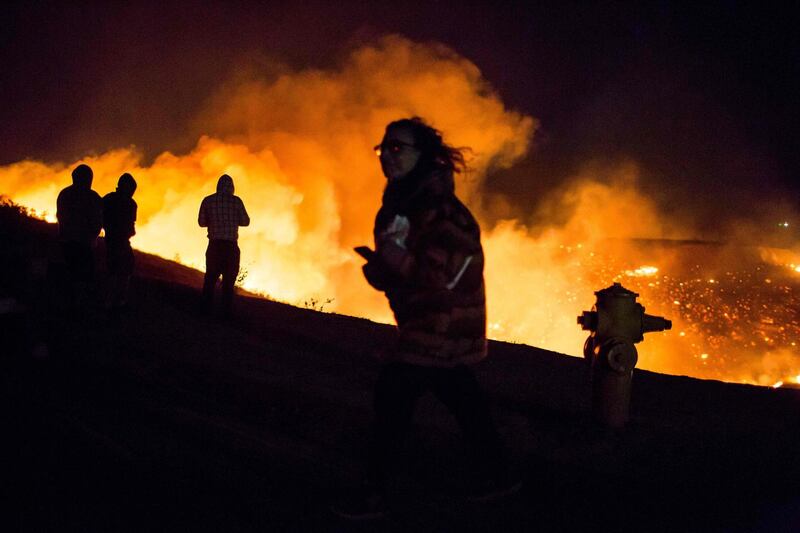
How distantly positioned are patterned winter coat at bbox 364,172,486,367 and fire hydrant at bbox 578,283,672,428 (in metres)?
1.85

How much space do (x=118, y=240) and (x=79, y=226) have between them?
582mm

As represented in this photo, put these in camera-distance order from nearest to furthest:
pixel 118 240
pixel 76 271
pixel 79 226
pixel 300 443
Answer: pixel 300 443 → pixel 79 226 → pixel 76 271 → pixel 118 240

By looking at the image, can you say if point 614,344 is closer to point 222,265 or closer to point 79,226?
point 222,265

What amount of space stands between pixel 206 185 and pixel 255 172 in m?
2.28

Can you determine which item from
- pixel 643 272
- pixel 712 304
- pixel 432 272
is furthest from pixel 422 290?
pixel 643 272

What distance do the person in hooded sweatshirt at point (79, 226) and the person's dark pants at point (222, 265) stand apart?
1.39 meters

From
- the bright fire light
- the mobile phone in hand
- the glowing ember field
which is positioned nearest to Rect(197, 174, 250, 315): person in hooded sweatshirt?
the mobile phone in hand

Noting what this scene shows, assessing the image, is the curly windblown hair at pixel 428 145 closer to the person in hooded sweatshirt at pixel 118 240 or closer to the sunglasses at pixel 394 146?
the sunglasses at pixel 394 146

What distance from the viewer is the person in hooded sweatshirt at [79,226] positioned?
22.6ft

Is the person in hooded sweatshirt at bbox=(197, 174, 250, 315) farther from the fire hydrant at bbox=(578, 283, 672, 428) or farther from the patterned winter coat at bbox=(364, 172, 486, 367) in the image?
the patterned winter coat at bbox=(364, 172, 486, 367)

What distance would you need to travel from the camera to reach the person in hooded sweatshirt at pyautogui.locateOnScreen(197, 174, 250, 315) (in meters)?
7.42

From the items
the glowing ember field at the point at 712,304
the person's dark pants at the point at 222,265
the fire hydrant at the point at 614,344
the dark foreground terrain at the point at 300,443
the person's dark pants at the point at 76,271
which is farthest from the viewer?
the glowing ember field at the point at 712,304

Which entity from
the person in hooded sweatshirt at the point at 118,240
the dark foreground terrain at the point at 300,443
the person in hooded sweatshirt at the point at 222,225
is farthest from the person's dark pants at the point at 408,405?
the person in hooded sweatshirt at the point at 118,240

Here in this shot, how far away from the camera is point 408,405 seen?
2.65m
